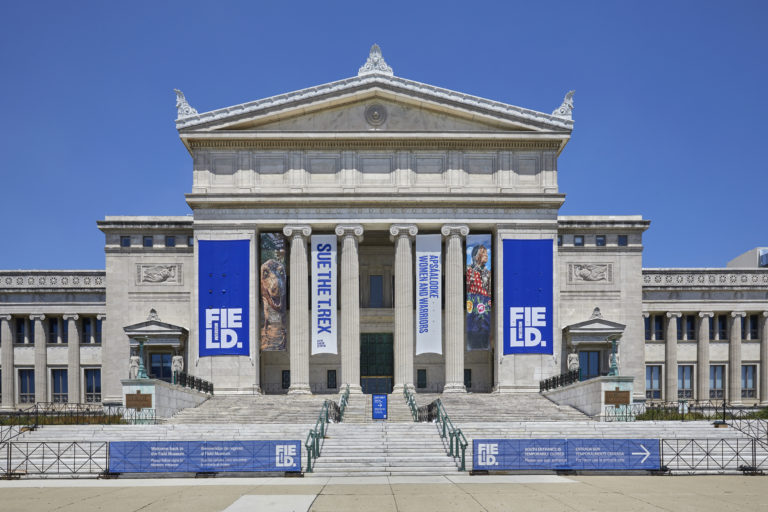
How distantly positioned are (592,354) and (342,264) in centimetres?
1903

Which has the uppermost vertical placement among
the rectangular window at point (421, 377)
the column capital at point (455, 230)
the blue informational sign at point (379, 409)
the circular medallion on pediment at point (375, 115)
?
the circular medallion on pediment at point (375, 115)

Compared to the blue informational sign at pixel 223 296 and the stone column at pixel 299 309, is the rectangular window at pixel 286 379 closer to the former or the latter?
the stone column at pixel 299 309

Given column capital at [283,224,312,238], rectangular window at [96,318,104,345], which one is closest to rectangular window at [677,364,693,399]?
column capital at [283,224,312,238]

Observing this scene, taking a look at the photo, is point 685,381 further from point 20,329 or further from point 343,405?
point 20,329

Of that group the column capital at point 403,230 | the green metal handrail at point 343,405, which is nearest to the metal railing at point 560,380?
the green metal handrail at point 343,405

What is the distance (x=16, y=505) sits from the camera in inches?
840

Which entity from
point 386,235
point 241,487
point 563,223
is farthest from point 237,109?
point 241,487

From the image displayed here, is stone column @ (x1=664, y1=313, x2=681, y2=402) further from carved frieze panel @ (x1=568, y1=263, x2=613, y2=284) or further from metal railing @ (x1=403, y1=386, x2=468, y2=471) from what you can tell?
metal railing @ (x1=403, y1=386, x2=468, y2=471)

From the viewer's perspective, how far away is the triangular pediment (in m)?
52.4

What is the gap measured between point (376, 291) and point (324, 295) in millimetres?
6531

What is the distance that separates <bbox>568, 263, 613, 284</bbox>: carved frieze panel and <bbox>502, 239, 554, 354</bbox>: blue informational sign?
15.8 ft

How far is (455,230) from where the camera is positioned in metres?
52.7

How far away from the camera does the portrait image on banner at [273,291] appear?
52.1 m

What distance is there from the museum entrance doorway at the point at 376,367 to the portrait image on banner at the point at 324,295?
439 centimetres
